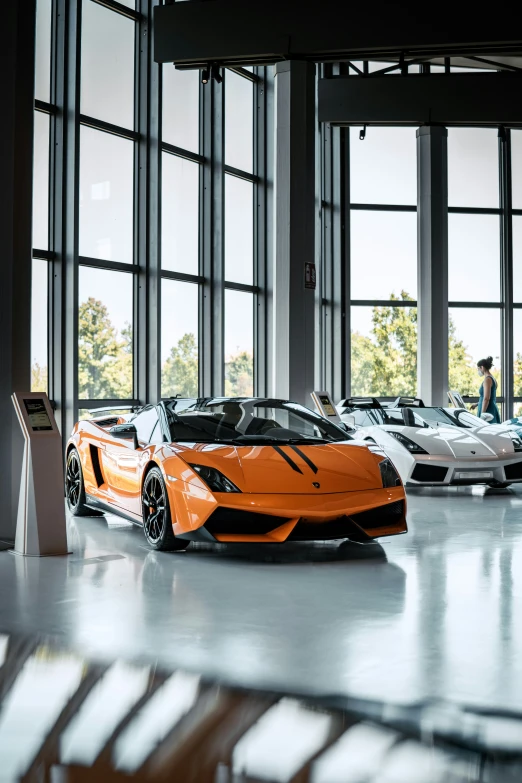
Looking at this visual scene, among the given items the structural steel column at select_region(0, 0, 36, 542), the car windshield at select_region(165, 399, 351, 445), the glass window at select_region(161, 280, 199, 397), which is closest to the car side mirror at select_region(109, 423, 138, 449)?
the car windshield at select_region(165, 399, 351, 445)

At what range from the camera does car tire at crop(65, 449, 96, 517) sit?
24.9ft

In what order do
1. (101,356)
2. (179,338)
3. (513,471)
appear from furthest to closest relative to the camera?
(179,338) → (101,356) → (513,471)

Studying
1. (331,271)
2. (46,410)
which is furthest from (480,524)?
(331,271)

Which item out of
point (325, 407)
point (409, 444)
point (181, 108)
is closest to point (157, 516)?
point (409, 444)

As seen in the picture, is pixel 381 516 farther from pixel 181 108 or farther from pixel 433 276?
pixel 433 276

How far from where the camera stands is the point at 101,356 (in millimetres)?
11375

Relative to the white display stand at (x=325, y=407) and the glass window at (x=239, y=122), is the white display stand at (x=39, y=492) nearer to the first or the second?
the white display stand at (x=325, y=407)

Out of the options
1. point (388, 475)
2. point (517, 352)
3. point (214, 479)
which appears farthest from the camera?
point (517, 352)

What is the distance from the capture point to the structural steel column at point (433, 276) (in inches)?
606

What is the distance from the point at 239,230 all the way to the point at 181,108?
Result: 88.8 inches

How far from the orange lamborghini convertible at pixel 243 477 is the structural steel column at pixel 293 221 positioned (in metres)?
3.69

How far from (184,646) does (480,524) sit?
14.0 ft

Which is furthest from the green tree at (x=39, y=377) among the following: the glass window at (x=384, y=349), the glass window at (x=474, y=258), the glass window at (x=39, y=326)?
the glass window at (x=474, y=258)

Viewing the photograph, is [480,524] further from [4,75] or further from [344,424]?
[4,75]
